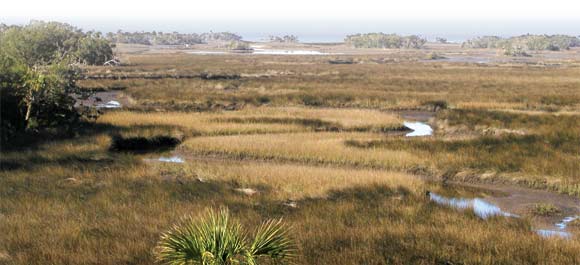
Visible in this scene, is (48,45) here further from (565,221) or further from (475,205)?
(565,221)

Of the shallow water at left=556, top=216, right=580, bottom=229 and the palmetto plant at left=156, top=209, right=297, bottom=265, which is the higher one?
the palmetto plant at left=156, top=209, right=297, bottom=265

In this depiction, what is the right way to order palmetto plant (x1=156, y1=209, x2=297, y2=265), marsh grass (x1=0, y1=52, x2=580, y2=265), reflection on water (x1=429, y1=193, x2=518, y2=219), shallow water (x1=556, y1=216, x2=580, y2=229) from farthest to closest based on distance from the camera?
1. reflection on water (x1=429, y1=193, x2=518, y2=219)
2. shallow water (x1=556, y1=216, x2=580, y2=229)
3. marsh grass (x1=0, y1=52, x2=580, y2=265)
4. palmetto plant (x1=156, y1=209, x2=297, y2=265)

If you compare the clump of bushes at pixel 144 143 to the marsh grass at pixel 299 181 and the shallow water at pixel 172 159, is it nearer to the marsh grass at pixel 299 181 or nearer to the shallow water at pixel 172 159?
the marsh grass at pixel 299 181

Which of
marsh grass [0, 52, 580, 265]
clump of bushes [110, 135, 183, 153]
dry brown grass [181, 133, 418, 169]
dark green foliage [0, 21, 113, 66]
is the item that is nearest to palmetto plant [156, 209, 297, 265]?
marsh grass [0, 52, 580, 265]

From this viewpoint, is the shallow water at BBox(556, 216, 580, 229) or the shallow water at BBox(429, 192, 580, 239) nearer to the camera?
the shallow water at BBox(429, 192, 580, 239)

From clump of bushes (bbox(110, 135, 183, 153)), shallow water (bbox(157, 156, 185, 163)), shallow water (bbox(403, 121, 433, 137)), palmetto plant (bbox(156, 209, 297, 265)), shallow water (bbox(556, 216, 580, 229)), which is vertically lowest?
shallow water (bbox(403, 121, 433, 137))

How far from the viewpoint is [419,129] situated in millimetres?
37594

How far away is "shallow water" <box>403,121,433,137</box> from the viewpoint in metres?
35.2

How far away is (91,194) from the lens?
58.4 feet

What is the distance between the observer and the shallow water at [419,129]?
35188 millimetres

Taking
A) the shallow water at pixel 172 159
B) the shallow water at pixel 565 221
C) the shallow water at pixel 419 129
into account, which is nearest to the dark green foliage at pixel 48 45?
the shallow water at pixel 172 159

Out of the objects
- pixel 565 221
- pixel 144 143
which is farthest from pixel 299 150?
pixel 565 221

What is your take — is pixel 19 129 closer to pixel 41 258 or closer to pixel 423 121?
pixel 41 258

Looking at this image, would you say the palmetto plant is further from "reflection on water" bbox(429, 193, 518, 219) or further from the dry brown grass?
the dry brown grass
